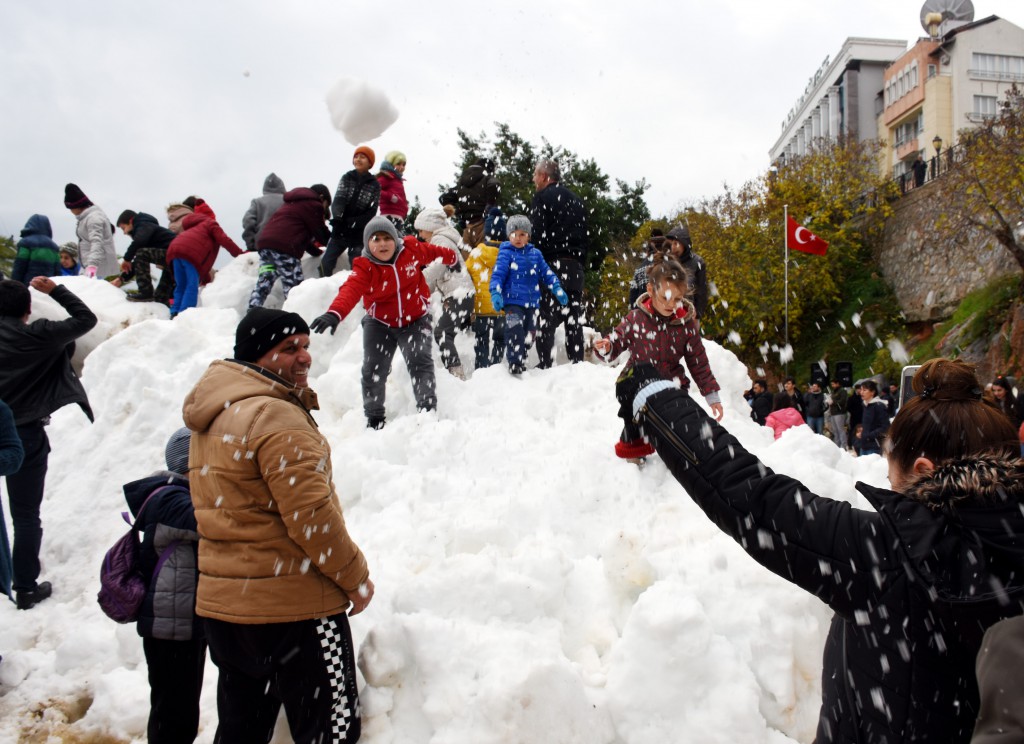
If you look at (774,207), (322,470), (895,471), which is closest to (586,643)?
(322,470)

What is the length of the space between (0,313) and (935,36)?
157 feet

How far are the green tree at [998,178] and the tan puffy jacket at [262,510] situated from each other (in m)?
21.9

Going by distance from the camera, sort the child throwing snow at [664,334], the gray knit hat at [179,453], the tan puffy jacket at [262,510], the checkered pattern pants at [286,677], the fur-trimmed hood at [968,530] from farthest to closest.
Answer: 1. the child throwing snow at [664,334]
2. the gray knit hat at [179,453]
3. the checkered pattern pants at [286,677]
4. the tan puffy jacket at [262,510]
5. the fur-trimmed hood at [968,530]

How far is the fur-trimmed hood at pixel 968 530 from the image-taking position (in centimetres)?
136

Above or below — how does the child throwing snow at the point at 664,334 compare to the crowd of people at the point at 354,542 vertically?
above

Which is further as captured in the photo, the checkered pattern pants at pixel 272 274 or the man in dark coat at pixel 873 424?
the man in dark coat at pixel 873 424

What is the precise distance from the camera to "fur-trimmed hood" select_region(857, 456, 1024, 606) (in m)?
1.36

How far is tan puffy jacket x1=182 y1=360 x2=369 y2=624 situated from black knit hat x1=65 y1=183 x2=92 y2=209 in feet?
32.8

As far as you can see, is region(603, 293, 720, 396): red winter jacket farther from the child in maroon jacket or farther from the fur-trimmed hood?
the child in maroon jacket

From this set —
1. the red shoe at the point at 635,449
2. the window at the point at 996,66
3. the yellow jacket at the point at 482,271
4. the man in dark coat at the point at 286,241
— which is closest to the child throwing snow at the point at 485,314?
the yellow jacket at the point at 482,271

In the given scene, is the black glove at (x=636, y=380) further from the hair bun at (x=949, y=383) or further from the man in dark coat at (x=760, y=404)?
the man in dark coat at (x=760, y=404)

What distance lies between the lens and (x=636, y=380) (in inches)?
66.6

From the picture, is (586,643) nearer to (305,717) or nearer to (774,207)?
(305,717)

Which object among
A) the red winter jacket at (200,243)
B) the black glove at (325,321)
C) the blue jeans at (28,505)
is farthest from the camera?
the red winter jacket at (200,243)
